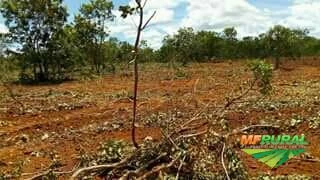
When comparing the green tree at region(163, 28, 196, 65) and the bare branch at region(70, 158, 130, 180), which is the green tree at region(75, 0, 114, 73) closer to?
the green tree at region(163, 28, 196, 65)

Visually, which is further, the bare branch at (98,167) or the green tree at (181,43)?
the green tree at (181,43)

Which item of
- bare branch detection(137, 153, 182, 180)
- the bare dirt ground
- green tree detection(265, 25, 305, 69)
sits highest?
green tree detection(265, 25, 305, 69)

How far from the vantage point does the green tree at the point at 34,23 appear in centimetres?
2556

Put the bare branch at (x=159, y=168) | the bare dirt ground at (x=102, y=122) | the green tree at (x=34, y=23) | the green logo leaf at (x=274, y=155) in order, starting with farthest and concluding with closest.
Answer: the green tree at (x=34, y=23), the bare dirt ground at (x=102, y=122), the green logo leaf at (x=274, y=155), the bare branch at (x=159, y=168)

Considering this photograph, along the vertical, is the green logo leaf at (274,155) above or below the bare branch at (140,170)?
below

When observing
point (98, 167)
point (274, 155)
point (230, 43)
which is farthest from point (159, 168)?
point (230, 43)

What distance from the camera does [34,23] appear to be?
2589 centimetres

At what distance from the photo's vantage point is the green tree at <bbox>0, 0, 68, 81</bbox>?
2556 centimetres

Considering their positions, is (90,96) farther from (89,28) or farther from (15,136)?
(89,28)

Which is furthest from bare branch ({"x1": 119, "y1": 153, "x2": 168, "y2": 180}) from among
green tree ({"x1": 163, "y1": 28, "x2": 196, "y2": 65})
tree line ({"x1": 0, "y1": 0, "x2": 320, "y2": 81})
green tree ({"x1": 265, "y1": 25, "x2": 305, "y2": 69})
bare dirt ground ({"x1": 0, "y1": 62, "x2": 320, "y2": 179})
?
green tree ({"x1": 163, "y1": 28, "x2": 196, "y2": 65})

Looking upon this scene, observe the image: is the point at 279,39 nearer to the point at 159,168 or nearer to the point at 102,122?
the point at 102,122

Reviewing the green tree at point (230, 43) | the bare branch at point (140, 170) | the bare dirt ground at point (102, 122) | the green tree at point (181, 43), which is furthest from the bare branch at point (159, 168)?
the green tree at point (230, 43)

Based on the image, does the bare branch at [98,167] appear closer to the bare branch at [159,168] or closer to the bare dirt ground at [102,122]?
the bare branch at [159,168]

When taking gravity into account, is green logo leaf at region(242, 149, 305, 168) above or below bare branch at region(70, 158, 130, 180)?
below
